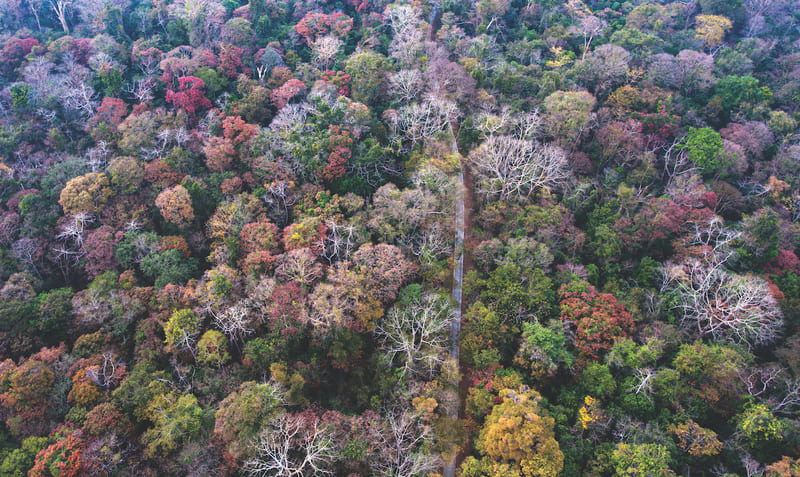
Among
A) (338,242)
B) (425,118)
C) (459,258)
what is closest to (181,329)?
(338,242)

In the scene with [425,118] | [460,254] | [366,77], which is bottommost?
[460,254]

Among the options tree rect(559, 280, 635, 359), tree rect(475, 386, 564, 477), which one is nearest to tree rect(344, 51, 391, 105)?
tree rect(559, 280, 635, 359)

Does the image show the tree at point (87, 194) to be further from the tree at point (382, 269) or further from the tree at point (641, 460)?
the tree at point (641, 460)

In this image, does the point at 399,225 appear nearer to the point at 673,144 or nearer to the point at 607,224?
the point at 607,224

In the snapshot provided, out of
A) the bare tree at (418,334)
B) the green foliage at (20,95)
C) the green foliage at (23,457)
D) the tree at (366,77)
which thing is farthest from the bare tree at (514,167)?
the green foliage at (20,95)

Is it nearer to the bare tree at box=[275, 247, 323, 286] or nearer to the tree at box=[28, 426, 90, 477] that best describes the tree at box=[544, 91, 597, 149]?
the bare tree at box=[275, 247, 323, 286]

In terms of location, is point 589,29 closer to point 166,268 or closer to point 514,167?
point 514,167
